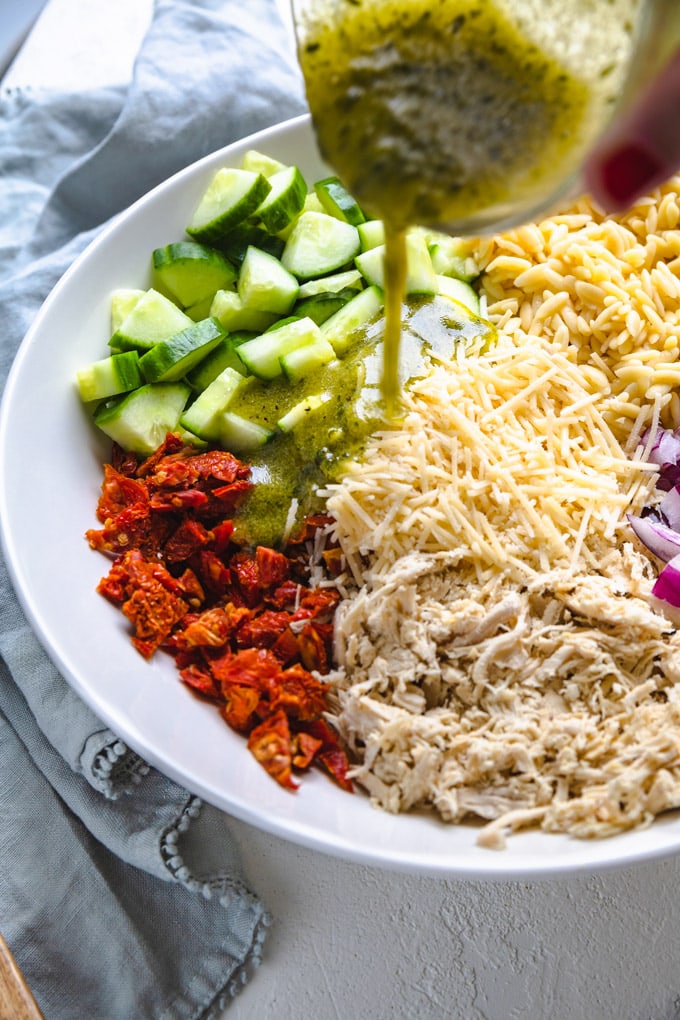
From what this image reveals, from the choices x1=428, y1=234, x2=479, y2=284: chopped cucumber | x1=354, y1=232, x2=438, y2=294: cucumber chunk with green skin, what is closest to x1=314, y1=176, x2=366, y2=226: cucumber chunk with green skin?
x1=354, y1=232, x2=438, y2=294: cucumber chunk with green skin

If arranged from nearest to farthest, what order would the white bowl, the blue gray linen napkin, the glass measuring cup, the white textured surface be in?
the glass measuring cup < the white bowl < the white textured surface < the blue gray linen napkin

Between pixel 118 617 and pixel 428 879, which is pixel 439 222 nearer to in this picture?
pixel 118 617

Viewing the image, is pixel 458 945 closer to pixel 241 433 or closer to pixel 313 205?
pixel 241 433

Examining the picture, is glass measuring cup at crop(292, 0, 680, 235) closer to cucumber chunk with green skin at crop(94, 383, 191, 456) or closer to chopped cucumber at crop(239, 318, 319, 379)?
chopped cucumber at crop(239, 318, 319, 379)

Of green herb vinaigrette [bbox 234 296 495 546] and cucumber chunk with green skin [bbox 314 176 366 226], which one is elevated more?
cucumber chunk with green skin [bbox 314 176 366 226]

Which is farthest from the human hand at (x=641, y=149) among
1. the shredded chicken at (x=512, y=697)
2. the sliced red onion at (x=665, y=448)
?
the sliced red onion at (x=665, y=448)

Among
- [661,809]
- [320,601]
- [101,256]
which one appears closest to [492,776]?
[661,809]
